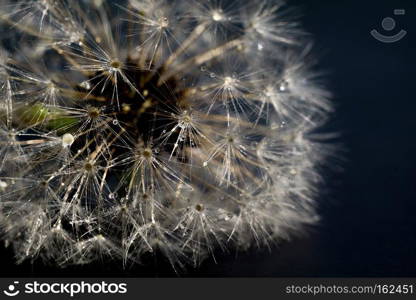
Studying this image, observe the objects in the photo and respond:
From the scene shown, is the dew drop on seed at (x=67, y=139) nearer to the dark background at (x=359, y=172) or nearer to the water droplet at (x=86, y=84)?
the water droplet at (x=86, y=84)

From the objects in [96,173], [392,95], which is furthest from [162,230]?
[392,95]

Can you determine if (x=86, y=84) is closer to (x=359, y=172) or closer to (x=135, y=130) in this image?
(x=135, y=130)

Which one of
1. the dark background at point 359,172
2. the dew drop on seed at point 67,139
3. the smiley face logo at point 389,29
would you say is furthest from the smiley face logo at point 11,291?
the smiley face logo at point 389,29

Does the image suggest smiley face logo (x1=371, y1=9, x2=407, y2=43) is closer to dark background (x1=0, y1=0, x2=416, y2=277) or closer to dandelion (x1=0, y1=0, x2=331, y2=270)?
dark background (x1=0, y1=0, x2=416, y2=277)

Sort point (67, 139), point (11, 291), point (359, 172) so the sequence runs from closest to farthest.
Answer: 1. point (67, 139)
2. point (11, 291)
3. point (359, 172)

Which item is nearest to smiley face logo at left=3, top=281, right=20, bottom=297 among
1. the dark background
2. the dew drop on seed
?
the dark background

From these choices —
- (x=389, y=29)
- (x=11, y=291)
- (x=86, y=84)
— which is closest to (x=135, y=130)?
(x=86, y=84)

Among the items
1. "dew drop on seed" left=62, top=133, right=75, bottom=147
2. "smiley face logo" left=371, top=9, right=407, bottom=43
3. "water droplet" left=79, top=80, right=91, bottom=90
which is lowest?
"dew drop on seed" left=62, top=133, right=75, bottom=147
